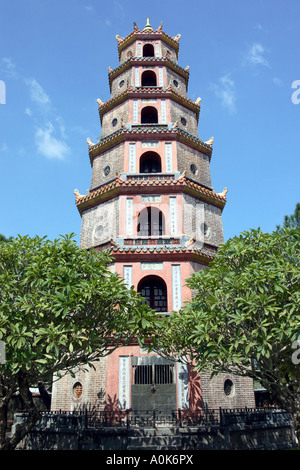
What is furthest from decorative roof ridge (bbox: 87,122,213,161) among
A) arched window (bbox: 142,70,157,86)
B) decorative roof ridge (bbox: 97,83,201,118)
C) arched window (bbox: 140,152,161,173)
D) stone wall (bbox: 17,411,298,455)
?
stone wall (bbox: 17,411,298,455)

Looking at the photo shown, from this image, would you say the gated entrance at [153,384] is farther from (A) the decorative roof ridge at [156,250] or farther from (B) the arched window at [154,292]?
(A) the decorative roof ridge at [156,250]

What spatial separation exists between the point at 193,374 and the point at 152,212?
9.31m

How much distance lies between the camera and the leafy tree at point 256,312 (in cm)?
1193

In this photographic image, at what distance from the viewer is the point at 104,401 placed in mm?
17672

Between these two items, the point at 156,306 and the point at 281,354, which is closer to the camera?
the point at 281,354

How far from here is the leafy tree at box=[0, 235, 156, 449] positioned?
11.6 m

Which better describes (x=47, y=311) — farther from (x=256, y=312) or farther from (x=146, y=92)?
(x=146, y=92)

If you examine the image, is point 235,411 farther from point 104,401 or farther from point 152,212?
point 152,212

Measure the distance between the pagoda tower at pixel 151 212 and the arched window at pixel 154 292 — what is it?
57mm

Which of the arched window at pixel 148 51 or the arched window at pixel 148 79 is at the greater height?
the arched window at pixel 148 51

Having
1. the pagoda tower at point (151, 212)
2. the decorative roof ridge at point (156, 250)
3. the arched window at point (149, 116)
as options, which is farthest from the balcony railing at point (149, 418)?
the arched window at point (149, 116)

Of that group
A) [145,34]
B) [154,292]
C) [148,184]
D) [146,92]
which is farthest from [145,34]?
[154,292]
